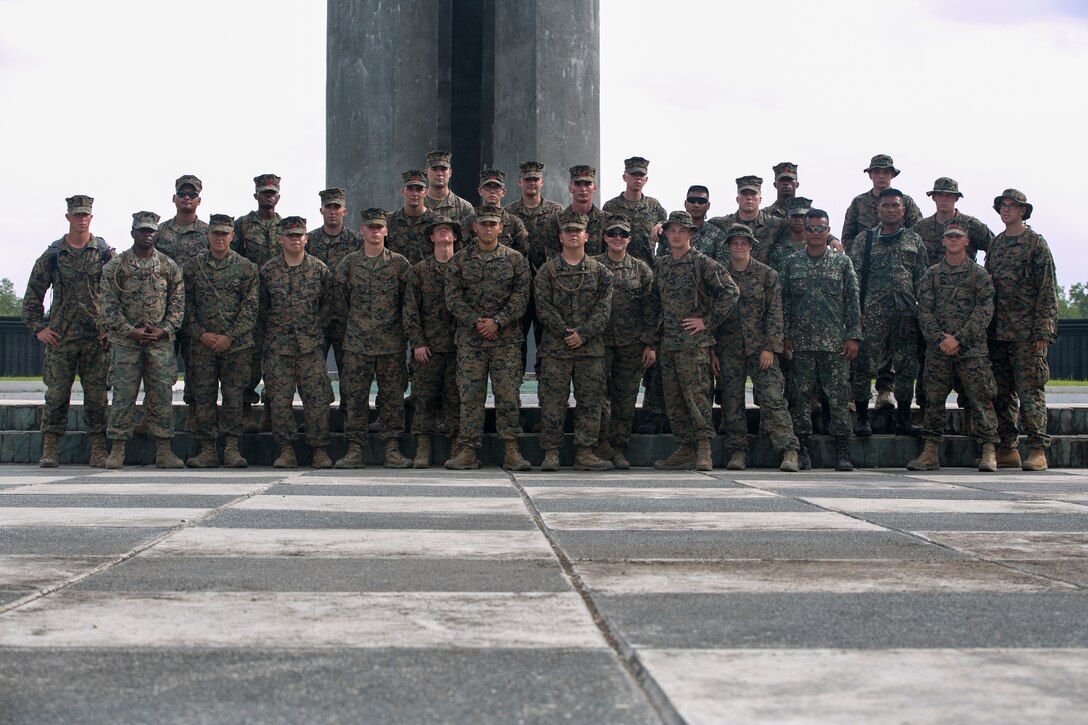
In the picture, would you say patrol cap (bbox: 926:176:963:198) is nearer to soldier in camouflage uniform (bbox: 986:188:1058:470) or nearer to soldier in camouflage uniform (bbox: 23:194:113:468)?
soldier in camouflage uniform (bbox: 986:188:1058:470)

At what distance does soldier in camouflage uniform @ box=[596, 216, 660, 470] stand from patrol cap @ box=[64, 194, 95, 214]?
4.34 metres

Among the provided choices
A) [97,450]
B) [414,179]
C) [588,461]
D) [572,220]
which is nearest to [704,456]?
[588,461]

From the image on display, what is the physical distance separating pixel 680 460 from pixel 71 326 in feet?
17.1

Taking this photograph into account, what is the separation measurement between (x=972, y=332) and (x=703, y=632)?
290 inches

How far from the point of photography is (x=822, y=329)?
10312 mm

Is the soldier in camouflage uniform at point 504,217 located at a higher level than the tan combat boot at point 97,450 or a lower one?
higher

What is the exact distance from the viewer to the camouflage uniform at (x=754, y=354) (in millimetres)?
10180

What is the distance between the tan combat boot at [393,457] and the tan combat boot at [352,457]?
22cm

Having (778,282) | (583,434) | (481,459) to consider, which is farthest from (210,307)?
(778,282)

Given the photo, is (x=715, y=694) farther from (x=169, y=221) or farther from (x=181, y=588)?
(x=169, y=221)

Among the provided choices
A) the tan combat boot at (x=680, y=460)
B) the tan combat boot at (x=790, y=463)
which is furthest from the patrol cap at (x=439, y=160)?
the tan combat boot at (x=790, y=463)

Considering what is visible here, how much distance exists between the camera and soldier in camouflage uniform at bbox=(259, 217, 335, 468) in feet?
33.6

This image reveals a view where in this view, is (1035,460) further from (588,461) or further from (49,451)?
(49,451)

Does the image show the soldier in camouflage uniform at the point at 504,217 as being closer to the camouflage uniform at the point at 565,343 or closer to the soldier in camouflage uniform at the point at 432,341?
the soldier in camouflage uniform at the point at 432,341
